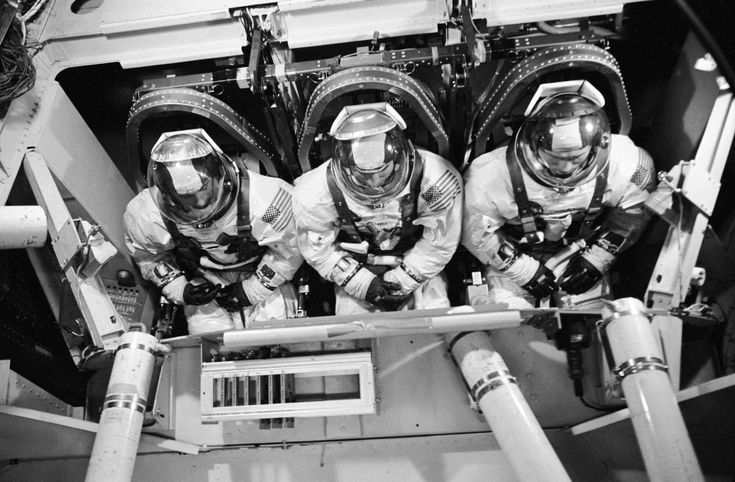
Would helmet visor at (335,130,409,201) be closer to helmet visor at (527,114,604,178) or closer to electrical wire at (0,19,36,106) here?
helmet visor at (527,114,604,178)

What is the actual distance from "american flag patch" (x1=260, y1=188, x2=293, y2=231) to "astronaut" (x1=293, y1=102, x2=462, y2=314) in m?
0.09

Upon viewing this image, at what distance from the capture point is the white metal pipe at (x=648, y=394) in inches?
78.9

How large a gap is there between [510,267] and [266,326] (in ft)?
4.19

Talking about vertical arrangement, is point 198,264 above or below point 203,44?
below

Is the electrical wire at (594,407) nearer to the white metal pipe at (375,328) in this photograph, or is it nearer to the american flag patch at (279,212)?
the white metal pipe at (375,328)

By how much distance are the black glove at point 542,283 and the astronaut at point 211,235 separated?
1166 mm

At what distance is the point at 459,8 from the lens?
306 cm

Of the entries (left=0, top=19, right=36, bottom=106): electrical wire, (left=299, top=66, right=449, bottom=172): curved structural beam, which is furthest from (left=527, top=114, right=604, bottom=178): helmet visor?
(left=0, top=19, right=36, bottom=106): electrical wire

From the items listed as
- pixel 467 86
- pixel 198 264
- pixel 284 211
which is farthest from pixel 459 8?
pixel 198 264

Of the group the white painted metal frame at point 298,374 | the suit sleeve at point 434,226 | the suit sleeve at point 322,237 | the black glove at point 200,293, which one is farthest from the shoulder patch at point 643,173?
the black glove at point 200,293

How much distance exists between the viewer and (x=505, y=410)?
7.56 ft

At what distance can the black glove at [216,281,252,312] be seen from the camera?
330 cm

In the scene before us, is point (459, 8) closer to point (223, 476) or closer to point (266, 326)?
point (266, 326)

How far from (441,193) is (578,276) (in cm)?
81
